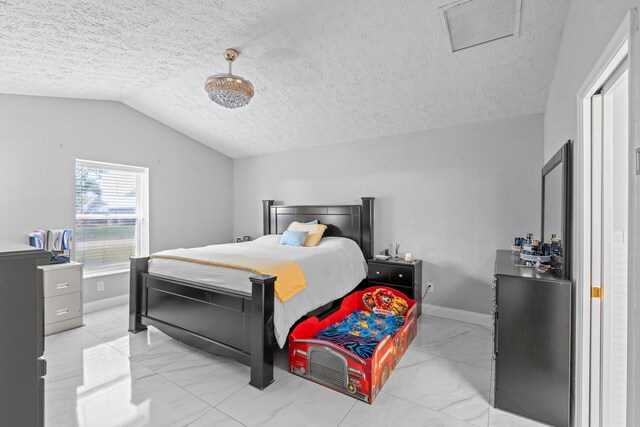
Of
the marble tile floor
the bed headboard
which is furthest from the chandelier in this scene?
the marble tile floor

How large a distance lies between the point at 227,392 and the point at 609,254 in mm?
2449

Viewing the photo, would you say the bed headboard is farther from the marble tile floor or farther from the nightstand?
the marble tile floor

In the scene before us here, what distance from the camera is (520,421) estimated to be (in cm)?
184

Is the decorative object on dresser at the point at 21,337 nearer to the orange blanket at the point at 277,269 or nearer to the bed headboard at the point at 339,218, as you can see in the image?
the orange blanket at the point at 277,269

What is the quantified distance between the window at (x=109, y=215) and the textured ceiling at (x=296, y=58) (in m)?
0.99

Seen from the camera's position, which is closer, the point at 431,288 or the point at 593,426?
the point at 593,426

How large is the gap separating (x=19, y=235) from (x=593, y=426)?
500 cm

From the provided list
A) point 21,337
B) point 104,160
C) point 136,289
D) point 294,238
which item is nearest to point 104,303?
point 136,289

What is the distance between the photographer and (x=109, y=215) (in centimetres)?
405

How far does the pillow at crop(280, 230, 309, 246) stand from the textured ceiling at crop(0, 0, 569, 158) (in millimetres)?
1451

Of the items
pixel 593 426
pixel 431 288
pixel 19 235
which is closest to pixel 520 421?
pixel 593 426

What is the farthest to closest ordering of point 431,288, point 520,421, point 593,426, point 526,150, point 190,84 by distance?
point 431,288 < point 190,84 < point 526,150 < point 520,421 < point 593,426

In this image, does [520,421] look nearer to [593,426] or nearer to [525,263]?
[593,426]

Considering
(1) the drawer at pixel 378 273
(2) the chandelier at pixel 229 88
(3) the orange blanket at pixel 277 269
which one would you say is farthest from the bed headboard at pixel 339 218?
(2) the chandelier at pixel 229 88
